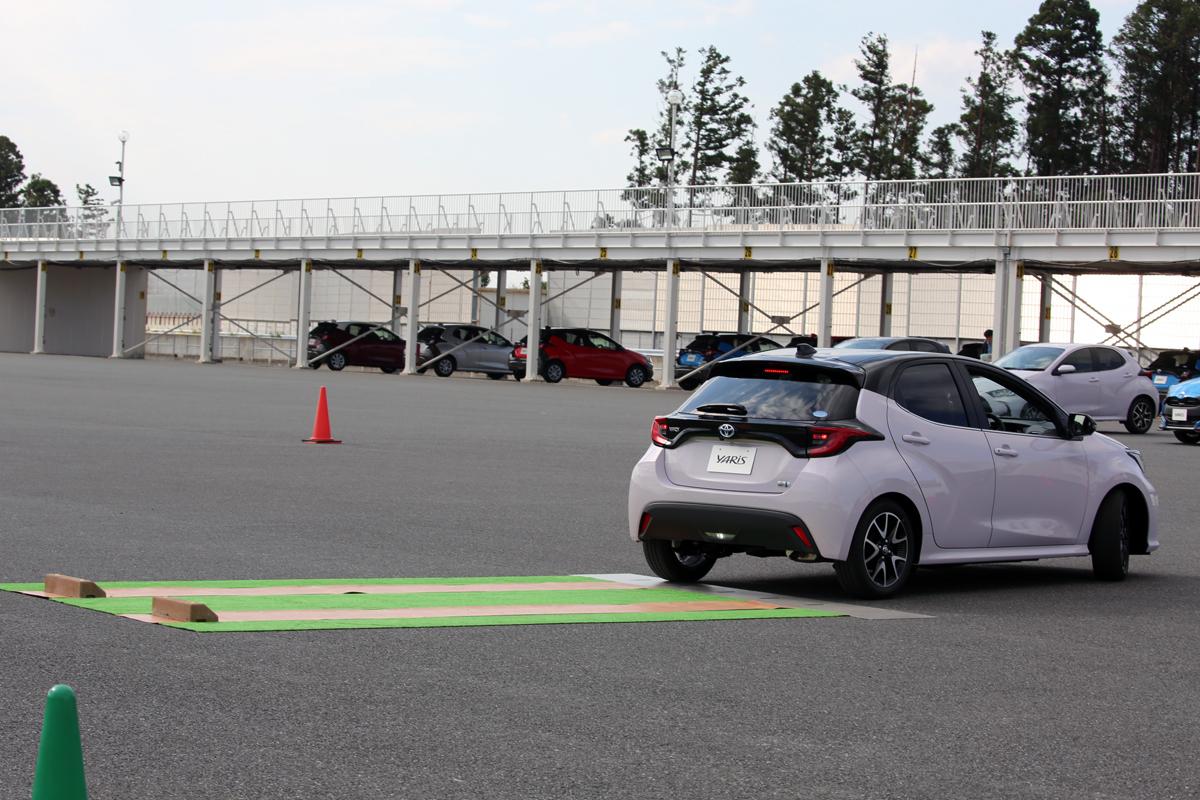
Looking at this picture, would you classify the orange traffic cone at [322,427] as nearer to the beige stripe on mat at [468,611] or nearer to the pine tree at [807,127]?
the beige stripe on mat at [468,611]

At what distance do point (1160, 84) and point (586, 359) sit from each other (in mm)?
37806

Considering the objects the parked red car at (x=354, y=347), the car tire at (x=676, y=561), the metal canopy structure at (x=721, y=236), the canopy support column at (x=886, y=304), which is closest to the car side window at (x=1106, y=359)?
the metal canopy structure at (x=721, y=236)

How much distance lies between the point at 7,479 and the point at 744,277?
4266 centimetres

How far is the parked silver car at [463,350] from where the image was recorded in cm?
5616

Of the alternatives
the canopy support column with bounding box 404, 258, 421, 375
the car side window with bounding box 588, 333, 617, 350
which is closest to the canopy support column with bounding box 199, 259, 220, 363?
the canopy support column with bounding box 404, 258, 421, 375

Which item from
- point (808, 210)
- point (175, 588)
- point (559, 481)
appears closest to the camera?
point (175, 588)

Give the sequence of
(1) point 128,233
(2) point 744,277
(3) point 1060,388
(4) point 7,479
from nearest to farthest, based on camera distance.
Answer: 1. (4) point 7,479
2. (3) point 1060,388
3. (2) point 744,277
4. (1) point 128,233

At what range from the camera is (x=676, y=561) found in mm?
10344

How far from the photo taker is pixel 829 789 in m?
5.39

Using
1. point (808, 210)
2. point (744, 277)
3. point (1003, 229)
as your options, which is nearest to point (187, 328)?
point (744, 277)

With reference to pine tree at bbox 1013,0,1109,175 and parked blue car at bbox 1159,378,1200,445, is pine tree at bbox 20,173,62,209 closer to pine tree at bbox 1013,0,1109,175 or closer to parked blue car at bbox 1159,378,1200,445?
pine tree at bbox 1013,0,1109,175

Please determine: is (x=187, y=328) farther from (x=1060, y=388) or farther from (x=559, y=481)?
(x=559, y=481)

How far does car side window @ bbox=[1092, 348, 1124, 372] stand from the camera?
2911 centimetres

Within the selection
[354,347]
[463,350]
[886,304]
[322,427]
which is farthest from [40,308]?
[322,427]
